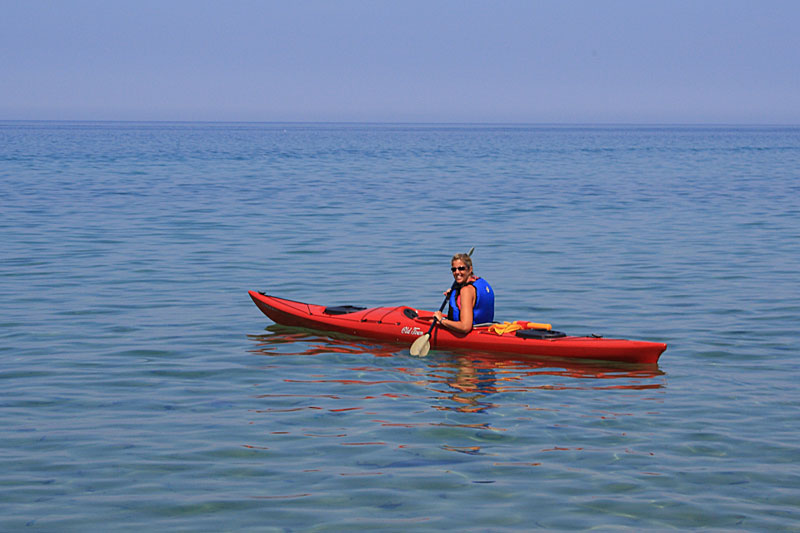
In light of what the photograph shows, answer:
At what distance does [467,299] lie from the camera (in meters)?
11.0

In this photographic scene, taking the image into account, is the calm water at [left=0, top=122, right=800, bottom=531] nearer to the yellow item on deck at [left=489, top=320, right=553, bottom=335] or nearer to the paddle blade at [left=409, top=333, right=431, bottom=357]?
the paddle blade at [left=409, top=333, right=431, bottom=357]

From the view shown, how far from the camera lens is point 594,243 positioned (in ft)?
69.3

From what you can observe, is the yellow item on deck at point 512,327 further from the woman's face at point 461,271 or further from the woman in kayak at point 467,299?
the woman's face at point 461,271

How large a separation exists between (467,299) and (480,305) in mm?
272

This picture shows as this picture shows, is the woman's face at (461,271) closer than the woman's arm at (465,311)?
Yes

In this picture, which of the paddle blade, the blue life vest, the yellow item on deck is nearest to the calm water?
the paddle blade

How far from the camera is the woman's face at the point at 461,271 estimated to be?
1069cm

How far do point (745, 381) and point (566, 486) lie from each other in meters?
3.75

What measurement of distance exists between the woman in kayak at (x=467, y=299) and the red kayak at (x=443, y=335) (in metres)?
0.12

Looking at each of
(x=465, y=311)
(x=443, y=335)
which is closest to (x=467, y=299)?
(x=465, y=311)

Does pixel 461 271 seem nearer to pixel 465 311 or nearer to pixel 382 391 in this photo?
pixel 465 311

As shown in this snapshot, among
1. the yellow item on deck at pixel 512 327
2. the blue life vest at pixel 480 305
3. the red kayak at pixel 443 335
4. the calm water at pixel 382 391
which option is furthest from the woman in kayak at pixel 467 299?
the calm water at pixel 382 391

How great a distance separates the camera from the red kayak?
34.0ft

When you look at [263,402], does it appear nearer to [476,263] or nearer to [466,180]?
[476,263]
